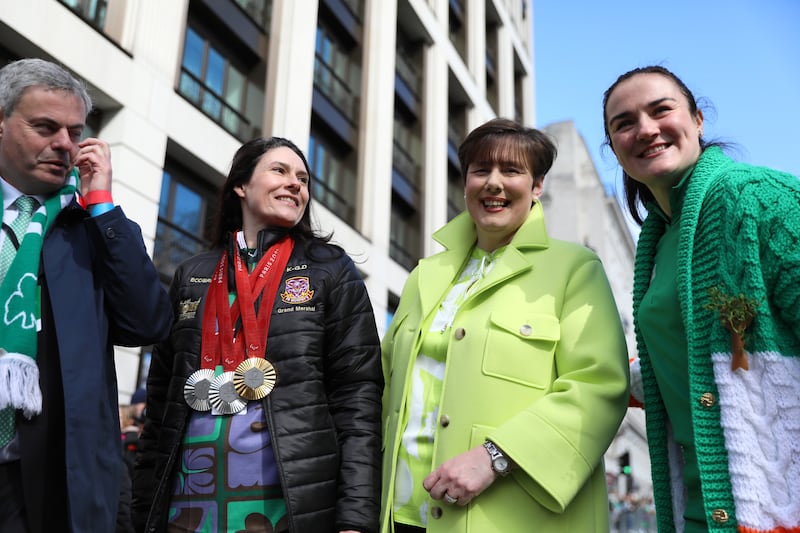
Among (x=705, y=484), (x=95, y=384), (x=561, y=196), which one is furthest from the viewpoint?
(x=561, y=196)

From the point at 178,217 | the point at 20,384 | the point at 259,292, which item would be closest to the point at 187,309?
the point at 259,292

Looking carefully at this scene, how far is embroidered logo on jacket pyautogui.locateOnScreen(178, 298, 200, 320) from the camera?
2693mm

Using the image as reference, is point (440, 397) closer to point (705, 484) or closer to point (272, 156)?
point (705, 484)

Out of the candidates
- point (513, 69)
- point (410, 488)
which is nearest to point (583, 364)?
point (410, 488)

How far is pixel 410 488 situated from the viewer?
96.3 inches

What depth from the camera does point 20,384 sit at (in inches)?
74.1

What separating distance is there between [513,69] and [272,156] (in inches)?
1094

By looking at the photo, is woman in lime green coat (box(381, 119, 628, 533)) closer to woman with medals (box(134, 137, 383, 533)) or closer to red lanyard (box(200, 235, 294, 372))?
woman with medals (box(134, 137, 383, 533))

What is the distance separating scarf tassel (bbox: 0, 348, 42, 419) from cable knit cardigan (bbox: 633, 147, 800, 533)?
1874 mm

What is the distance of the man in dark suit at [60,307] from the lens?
190cm

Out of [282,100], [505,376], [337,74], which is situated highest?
[337,74]

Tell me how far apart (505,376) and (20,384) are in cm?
150

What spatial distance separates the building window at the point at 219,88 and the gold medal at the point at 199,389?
9183 mm

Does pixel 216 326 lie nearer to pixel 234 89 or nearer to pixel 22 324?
pixel 22 324
